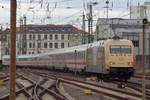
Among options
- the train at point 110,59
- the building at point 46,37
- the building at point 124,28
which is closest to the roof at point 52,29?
the building at point 46,37

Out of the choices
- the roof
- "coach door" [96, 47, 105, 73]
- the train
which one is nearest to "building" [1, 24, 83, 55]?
the roof

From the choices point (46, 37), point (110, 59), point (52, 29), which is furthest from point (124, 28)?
point (46, 37)

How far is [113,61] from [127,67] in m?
1.09

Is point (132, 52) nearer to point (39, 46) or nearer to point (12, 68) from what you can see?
point (12, 68)

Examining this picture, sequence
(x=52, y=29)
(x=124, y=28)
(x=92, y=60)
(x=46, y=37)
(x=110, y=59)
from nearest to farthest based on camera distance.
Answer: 1. (x=110, y=59)
2. (x=92, y=60)
3. (x=124, y=28)
4. (x=46, y=37)
5. (x=52, y=29)

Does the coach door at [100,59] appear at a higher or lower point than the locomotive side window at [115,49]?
lower

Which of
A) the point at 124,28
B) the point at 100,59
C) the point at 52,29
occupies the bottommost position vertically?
the point at 100,59

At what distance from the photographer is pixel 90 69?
44281 mm

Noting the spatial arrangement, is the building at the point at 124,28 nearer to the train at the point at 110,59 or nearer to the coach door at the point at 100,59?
the train at the point at 110,59

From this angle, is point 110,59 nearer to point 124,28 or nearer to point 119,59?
point 119,59

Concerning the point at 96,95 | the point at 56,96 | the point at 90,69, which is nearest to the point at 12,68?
the point at 56,96

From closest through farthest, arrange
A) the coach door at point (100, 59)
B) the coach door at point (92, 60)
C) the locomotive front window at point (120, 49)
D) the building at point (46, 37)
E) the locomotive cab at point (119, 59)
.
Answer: the locomotive cab at point (119, 59)
the locomotive front window at point (120, 49)
the coach door at point (100, 59)
the coach door at point (92, 60)
the building at point (46, 37)

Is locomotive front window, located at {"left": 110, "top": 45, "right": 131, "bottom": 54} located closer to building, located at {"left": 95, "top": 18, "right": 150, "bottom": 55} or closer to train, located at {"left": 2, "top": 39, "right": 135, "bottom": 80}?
train, located at {"left": 2, "top": 39, "right": 135, "bottom": 80}

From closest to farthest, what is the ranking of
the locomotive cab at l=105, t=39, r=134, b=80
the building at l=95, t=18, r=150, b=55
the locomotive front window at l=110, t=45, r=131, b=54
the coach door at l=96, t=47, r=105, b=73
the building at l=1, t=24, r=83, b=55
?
the locomotive cab at l=105, t=39, r=134, b=80, the locomotive front window at l=110, t=45, r=131, b=54, the coach door at l=96, t=47, r=105, b=73, the building at l=95, t=18, r=150, b=55, the building at l=1, t=24, r=83, b=55
